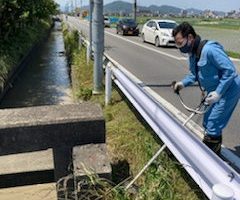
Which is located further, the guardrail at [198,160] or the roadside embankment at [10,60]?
the roadside embankment at [10,60]

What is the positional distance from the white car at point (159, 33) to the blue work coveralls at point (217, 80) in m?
Answer: 17.3

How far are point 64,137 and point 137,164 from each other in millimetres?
1049

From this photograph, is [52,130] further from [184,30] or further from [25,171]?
[25,171]

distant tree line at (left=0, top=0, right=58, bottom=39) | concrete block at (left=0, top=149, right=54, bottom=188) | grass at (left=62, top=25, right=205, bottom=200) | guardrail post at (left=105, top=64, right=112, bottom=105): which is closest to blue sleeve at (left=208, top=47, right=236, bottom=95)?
grass at (left=62, top=25, right=205, bottom=200)

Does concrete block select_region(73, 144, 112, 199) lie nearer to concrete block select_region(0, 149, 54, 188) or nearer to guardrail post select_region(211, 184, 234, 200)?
guardrail post select_region(211, 184, 234, 200)

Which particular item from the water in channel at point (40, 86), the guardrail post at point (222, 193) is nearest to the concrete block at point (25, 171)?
the guardrail post at point (222, 193)

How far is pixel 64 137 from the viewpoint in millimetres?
3926

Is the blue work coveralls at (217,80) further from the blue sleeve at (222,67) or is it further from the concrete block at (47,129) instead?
the concrete block at (47,129)

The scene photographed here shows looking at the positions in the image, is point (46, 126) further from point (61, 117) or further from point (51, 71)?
point (51, 71)

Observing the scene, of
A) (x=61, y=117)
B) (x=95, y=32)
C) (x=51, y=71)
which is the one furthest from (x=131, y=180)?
(x=51, y=71)

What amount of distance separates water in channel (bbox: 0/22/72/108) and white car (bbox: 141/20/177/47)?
18.8 feet

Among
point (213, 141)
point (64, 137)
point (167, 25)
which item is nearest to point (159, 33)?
point (167, 25)

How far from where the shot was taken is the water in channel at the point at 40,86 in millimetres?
13156

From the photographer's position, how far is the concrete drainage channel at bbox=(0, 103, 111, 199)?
363cm
